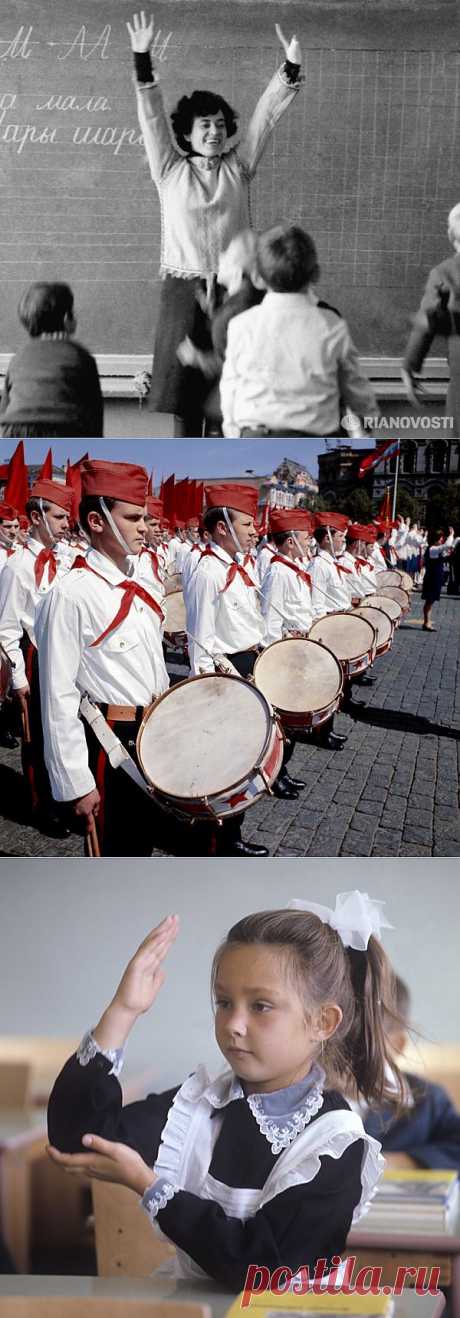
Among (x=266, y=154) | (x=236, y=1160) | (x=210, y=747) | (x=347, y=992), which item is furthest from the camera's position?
(x=266, y=154)

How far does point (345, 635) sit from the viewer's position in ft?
15.4

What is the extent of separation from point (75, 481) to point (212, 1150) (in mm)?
2553

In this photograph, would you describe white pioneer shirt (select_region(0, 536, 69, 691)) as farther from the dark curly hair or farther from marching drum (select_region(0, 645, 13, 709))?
the dark curly hair

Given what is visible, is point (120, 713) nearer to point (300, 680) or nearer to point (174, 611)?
point (174, 611)

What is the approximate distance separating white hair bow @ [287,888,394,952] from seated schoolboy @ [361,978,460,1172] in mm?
317

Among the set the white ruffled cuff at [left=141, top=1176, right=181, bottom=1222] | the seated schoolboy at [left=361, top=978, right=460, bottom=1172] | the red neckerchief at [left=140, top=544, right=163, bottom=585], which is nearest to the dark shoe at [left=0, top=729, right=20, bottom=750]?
the red neckerchief at [left=140, top=544, right=163, bottom=585]

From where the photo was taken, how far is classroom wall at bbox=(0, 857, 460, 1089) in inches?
122

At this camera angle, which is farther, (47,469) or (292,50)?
(47,469)

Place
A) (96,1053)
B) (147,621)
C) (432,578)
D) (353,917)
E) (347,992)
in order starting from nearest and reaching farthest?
(96,1053) < (347,992) < (353,917) < (147,621) < (432,578)

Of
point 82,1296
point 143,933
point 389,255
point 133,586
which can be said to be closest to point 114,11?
point 389,255

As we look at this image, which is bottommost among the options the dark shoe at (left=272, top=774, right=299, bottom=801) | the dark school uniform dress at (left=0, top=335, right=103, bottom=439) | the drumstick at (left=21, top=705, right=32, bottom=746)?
the dark shoe at (left=272, top=774, right=299, bottom=801)

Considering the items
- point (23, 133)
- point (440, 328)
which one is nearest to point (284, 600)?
point (440, 328)

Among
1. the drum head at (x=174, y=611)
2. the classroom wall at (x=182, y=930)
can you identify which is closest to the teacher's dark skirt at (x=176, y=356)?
the drum head at (x=174, y=611)

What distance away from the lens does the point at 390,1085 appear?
279 cm
